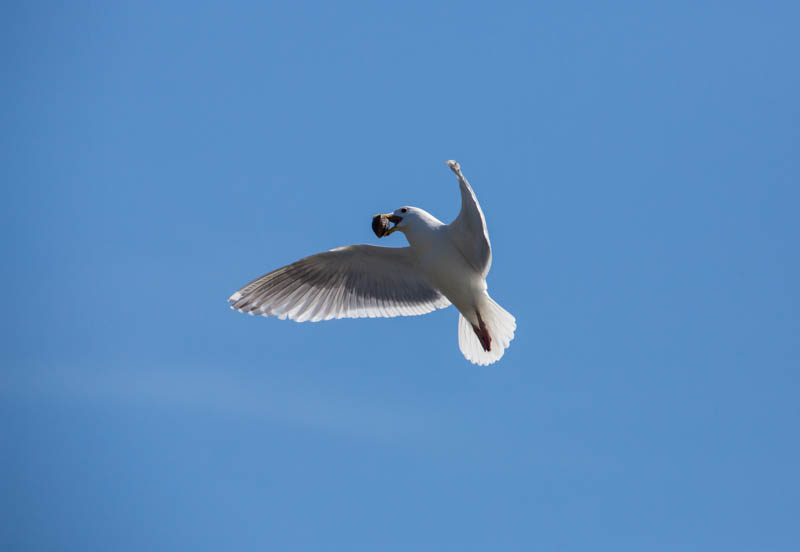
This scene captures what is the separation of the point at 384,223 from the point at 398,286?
1.03 m

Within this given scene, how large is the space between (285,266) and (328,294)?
53cm

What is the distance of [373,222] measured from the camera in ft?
26.6

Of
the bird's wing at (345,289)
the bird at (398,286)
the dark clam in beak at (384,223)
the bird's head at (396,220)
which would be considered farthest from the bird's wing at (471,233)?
the bird's wing at (345,289)

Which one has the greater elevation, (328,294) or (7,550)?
(7,550)

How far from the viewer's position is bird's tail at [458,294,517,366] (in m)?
8.10

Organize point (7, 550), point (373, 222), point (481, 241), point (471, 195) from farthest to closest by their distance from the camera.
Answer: point (7, 550) → point (373, 222) → point (481, 241) → point (471, 195)

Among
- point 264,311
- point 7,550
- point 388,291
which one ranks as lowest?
point 264,311

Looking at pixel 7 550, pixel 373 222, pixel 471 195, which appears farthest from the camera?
pixel 7 550

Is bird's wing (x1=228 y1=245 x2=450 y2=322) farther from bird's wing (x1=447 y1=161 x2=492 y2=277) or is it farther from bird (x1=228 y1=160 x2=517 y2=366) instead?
bird's wing (x1=447 y1=161 x2=492 y2=277)

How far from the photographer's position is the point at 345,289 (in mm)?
8836

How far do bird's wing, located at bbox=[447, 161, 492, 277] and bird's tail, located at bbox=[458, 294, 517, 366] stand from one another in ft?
1.59

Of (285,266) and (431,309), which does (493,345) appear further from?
(285,266)

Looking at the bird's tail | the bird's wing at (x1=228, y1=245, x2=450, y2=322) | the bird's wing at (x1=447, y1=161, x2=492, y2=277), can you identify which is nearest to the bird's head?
the bird's wing at (x1=228, y1=245, x2=450, y2=322)

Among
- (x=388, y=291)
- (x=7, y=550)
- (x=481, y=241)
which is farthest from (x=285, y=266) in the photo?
(x=7, y=550)
